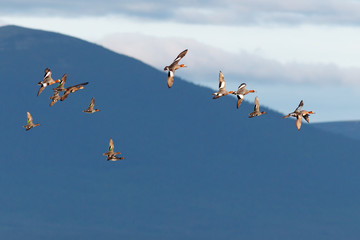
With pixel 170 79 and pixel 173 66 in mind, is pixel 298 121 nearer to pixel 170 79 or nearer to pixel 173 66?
pixel 173 66

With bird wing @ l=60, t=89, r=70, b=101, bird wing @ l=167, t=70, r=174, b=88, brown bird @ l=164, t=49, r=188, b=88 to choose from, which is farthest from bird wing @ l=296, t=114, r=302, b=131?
bird wing @ l=60, t=89, r=70, b=101

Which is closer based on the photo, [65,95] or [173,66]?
[173,66]

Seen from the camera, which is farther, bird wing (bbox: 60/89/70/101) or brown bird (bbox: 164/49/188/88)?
bird wing (bbox: 60/89/70/101)

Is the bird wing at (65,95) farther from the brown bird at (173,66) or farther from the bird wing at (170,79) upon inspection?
the bird wing at (170,79)

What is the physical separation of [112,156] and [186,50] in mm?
22324

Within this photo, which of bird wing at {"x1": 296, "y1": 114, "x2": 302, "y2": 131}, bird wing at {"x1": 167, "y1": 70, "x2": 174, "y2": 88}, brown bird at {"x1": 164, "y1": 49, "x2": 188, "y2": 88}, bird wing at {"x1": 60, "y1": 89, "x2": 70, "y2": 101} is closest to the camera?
bird wing at {"x1": 167, "y1": 70, "x2": 174, "y2": 88}

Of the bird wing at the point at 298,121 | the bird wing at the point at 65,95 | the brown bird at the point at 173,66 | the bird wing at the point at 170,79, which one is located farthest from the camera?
the bird wing at the point at 65,95

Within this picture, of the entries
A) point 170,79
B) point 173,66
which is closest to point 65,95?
point 173,66

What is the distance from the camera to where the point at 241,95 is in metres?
101

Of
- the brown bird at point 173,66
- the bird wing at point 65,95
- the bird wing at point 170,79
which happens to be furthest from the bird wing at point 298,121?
the bird wing at point 65,95

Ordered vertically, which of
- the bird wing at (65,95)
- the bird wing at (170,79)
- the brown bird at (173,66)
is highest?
the bird wing at (65,95)

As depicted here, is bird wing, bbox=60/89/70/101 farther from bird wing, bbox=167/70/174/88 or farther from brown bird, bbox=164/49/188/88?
bird wing, bbox=167/70/174/88

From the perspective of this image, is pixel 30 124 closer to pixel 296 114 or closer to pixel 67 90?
pixel 67 90

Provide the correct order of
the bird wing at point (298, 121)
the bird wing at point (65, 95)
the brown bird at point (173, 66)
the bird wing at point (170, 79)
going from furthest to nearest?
1. the bird wing at point (65, 95)
2. the bird wing at point (298, 121)
3. the brown bird at point (173, 66)
4. the bird wing at point (170, 79)
